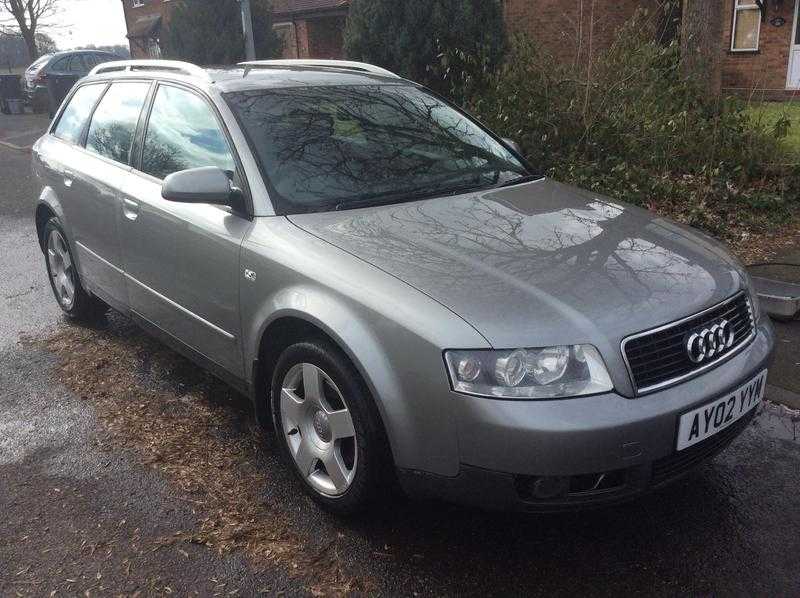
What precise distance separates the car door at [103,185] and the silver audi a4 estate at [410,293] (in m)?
0.03

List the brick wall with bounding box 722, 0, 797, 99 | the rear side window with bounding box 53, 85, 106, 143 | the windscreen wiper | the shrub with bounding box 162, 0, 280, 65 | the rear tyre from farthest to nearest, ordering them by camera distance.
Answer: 1. the brick wall with bounding box 722, 0, 797, 99
2. the shrub with bounding box 162, 0, 280, 65
3. the rear tyre
4. the rear side window with bounding box 53, 85, 106, 143
5. the windscreen wiper

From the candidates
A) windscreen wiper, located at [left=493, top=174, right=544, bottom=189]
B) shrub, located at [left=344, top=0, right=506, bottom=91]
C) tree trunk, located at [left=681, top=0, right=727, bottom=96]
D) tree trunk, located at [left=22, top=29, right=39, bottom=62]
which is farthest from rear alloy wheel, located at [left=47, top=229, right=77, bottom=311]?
tree trunk, located at [left=22, top=29, right=39, bottom=62]

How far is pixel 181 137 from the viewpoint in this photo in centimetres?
371

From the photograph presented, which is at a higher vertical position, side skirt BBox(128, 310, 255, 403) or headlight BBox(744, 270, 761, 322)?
headlight BBox(744, 270, 761, 322)

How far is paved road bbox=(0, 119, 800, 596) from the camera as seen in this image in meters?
2.60

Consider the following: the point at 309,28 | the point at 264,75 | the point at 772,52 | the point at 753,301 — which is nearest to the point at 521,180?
the point at 753,301

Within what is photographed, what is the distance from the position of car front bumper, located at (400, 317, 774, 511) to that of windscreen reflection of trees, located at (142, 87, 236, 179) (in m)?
1.69

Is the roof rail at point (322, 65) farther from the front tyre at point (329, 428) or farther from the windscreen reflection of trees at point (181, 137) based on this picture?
the front tyre at point (329, 428)

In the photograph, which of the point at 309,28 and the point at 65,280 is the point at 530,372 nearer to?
the point at 65,280

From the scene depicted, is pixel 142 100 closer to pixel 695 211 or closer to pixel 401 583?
pixel 401 583

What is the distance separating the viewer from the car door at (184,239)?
326 centimetres

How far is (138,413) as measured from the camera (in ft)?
12.7

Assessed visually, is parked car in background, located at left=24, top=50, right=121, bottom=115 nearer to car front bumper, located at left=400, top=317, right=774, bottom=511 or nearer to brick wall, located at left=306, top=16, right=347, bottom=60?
brick wall, located at left=306, top=16, right=347, bottom=60

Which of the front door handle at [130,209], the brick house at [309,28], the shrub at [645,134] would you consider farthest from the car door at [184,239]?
the brick house at [309,28]
